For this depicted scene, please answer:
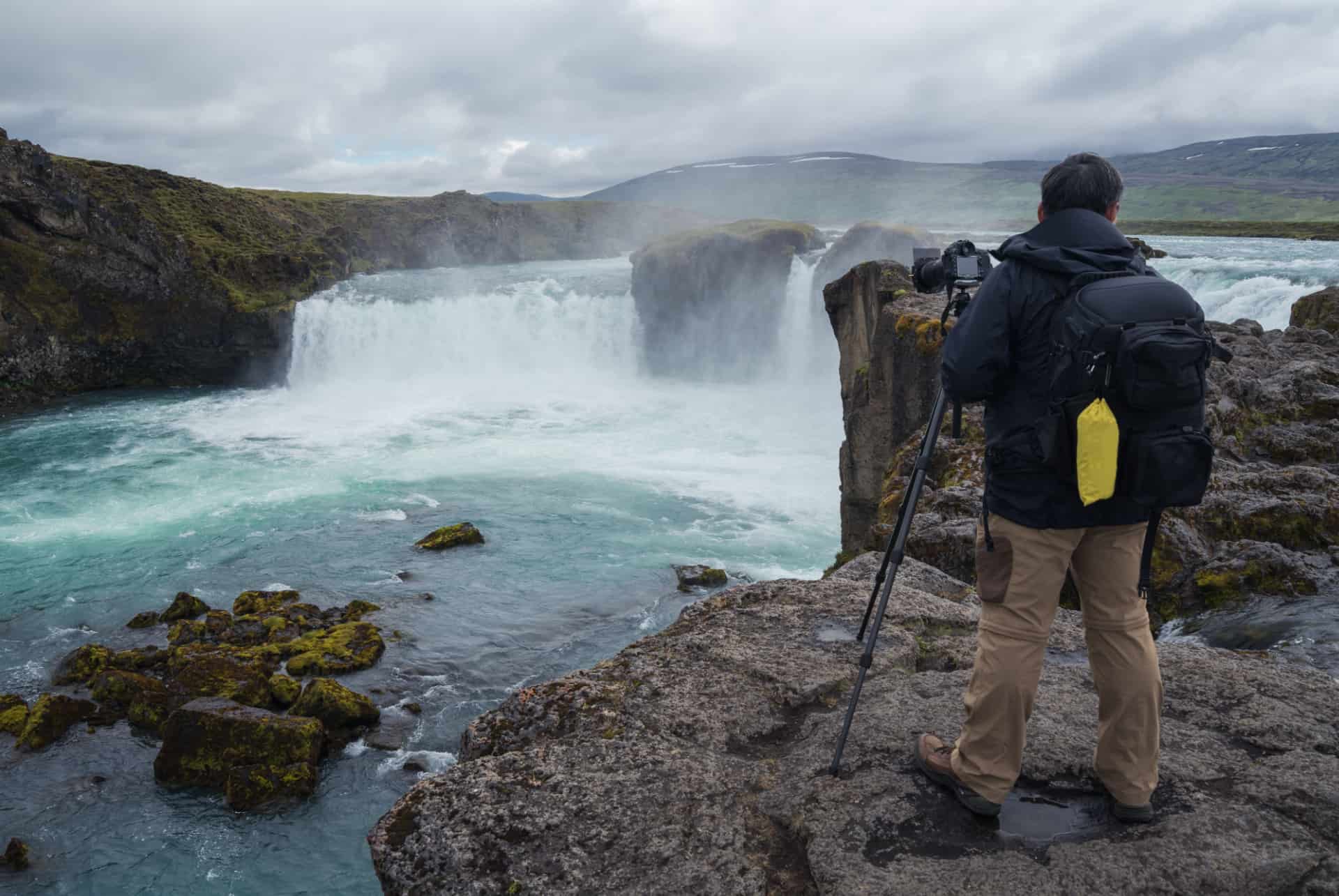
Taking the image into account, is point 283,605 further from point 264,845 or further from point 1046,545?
point 1046,545

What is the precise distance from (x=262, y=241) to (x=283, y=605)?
134ft

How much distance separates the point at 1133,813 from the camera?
3.86 meters

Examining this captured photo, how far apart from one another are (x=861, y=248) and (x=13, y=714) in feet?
117

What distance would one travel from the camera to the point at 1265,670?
5.26 m

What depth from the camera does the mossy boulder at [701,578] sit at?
17703 millimetres

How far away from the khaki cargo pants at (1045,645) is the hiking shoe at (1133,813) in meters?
0.03

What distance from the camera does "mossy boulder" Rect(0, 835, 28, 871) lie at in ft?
32.1

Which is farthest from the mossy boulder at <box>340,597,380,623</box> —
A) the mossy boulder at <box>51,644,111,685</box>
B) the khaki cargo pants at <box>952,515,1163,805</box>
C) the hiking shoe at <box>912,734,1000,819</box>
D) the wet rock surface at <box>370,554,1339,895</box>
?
the khaki cargo pants at <box>952,515,1163,805</box>

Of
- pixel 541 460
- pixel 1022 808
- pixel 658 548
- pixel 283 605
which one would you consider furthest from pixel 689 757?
pixel 541 460

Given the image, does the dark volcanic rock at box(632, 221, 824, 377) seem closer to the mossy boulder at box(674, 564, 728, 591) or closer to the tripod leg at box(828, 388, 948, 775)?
the mossy boulder at box(674, 564, 728, 591)

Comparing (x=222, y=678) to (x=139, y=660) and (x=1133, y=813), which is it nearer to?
(x=139, y=660)

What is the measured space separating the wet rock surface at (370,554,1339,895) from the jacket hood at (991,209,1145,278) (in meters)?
2.39

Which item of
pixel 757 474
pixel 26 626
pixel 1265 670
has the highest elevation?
pixel 1265 670

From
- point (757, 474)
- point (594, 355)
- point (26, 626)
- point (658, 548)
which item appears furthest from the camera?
point (594, 355)
